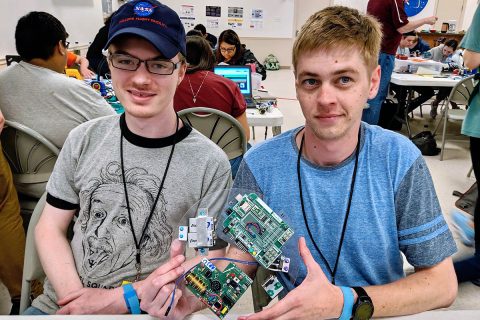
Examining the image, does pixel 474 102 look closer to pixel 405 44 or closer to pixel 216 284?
pixel 216 284

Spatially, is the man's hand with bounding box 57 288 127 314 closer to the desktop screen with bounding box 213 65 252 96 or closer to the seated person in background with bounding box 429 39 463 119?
the desktop screen with bounding box 213 65 252 96

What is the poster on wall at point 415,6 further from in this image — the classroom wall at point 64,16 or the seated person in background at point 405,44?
the classroom wall at point 64,16

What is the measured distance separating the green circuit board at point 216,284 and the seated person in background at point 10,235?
50.4 inches

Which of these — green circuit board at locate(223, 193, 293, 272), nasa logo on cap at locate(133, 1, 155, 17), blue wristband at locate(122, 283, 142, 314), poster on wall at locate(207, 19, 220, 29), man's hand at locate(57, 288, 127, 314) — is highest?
poster on wall at locate(207, 19, 220, 29)

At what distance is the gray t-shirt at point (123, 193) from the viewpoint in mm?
1089

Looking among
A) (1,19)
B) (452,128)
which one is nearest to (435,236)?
(1,19)

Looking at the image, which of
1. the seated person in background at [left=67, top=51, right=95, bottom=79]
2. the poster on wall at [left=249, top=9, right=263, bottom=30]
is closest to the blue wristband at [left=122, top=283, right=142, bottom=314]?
the seated person in background at [left=67, top=51, right=95, bottom=79]

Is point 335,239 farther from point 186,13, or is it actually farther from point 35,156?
point 186,13

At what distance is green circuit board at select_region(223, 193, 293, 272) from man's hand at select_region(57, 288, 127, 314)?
41 centimetres

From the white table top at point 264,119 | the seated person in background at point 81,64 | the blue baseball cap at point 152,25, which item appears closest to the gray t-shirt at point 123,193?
the blue baseball cap at point 152,25

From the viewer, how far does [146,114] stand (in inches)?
41.3

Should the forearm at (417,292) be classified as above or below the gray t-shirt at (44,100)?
below

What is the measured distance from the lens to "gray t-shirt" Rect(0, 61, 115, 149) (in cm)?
184

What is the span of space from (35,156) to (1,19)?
246 centimetres
